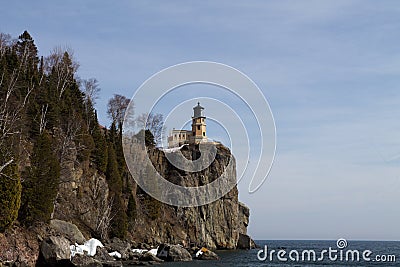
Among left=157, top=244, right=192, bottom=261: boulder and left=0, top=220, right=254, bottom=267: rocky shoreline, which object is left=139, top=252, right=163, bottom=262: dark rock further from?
left=157, top=244, right=192, bottom=261: boulder

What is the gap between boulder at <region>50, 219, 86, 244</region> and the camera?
58.3 meters

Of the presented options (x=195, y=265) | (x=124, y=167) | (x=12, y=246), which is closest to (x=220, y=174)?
(x=124, y=167)

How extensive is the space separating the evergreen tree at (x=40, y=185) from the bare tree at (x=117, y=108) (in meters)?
43.4

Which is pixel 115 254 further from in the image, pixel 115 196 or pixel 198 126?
pixel 198 126

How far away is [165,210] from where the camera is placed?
96.2 meters

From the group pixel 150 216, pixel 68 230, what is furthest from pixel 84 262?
pixel 150 216

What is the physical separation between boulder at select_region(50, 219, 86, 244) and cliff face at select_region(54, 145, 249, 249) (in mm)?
5561

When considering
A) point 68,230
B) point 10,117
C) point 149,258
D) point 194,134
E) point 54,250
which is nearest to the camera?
point 54,250

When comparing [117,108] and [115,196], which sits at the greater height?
[117,108]

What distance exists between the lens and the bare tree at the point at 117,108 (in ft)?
332

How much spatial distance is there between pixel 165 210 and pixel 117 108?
842 inches

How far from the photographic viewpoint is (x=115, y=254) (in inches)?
2516

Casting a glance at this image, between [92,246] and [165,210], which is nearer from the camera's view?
[92,246]

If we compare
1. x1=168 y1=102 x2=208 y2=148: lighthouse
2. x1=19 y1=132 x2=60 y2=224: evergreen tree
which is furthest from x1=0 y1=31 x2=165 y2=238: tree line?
x1=168 y1=102 x2=208 y2=148: lighthouse
